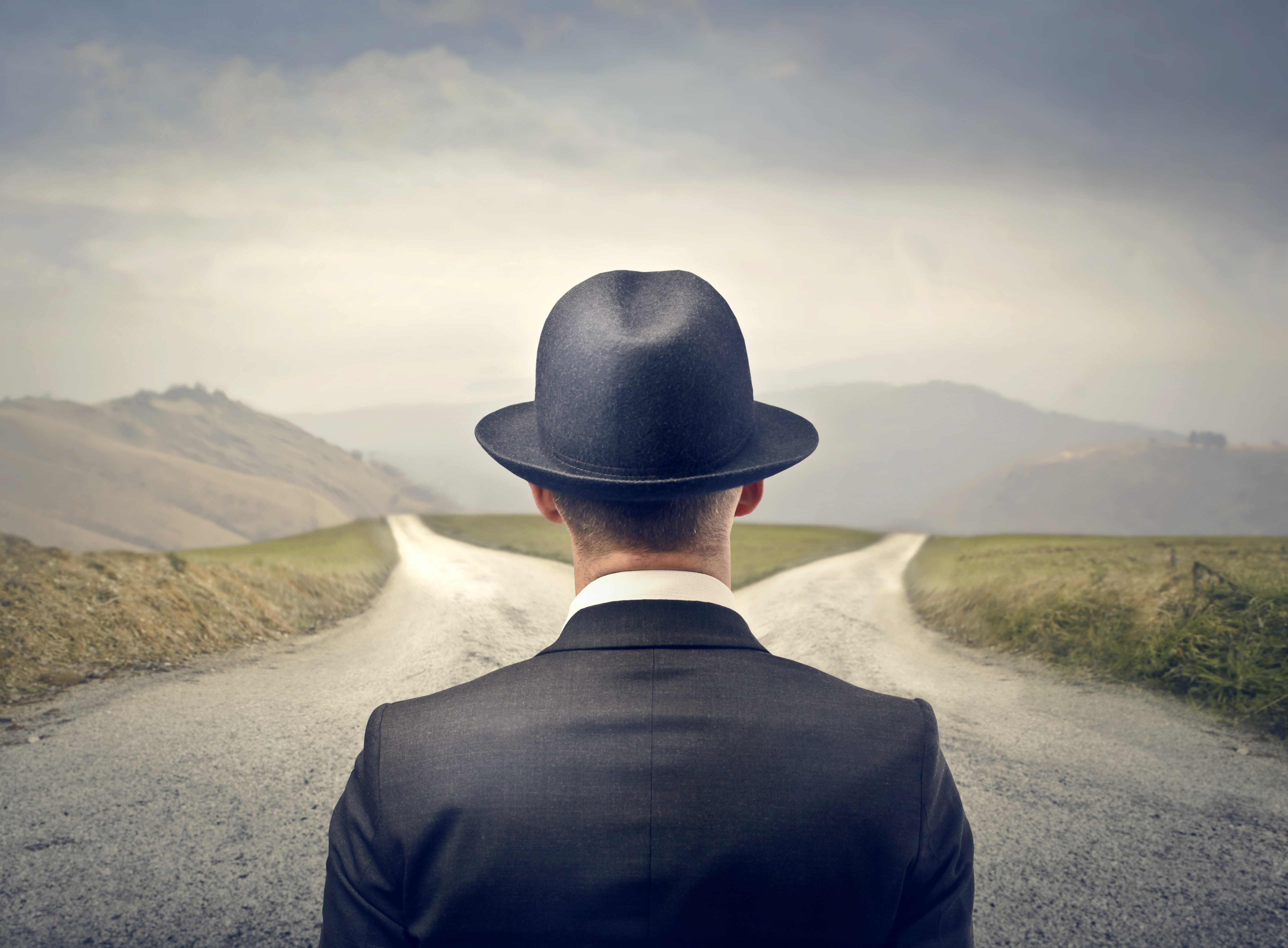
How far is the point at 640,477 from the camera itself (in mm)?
1733

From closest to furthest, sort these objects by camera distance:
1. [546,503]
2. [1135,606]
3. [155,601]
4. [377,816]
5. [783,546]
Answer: [377,816] → [546,503] → [1135,606] → [155,601] → [783,546]

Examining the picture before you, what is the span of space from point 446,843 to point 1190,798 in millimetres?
5024

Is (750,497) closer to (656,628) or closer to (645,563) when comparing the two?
(645,563)

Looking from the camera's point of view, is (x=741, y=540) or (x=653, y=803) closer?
(x=653, y=803)

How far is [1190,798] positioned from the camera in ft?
14.4

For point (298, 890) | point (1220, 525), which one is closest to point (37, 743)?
point (298, 890)

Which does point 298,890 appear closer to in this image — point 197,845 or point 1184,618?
point 197,845

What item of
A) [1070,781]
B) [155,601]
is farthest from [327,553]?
[1070,781]

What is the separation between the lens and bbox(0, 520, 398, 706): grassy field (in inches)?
207

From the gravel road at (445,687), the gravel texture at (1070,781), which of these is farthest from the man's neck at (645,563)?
the gravel road at (445,687)

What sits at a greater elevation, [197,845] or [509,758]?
[509,758]

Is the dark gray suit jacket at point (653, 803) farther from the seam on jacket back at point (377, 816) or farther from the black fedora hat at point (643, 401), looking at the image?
the black fedora hat at point (643, 401)

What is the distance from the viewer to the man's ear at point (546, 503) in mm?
1931

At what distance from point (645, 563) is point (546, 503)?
43cm
